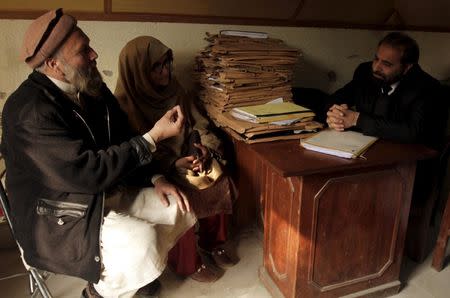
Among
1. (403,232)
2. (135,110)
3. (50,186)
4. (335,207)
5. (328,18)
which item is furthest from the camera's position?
(328,18)

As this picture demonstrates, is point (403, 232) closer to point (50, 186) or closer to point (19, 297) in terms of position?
point (50, 186)

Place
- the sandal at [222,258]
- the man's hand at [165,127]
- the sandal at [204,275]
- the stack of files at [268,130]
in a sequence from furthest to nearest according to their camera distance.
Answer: the sandal at [222,258]
the sandal at [204,275]
the stack of files at [268,130]
the man's hand at [165,127]

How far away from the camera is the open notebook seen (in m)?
1.48

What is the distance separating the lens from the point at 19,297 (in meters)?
1.83

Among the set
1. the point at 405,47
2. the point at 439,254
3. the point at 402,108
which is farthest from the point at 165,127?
the point at 439,254

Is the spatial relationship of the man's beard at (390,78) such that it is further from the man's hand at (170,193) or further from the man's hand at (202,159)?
the man's hand at (170,193)

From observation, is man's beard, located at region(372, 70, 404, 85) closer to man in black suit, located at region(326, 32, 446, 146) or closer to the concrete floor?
man in black suit, located at region(326, 32, 446, 146)

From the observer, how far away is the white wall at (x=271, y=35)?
205 centimetres

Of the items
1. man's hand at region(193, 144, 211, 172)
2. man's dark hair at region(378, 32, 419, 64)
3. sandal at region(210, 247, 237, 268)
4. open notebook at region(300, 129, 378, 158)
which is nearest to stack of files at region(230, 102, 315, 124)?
open notebook at region(300, 129, 378, 158)

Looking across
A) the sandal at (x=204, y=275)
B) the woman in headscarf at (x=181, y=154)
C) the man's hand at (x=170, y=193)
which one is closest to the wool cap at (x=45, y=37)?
the woman in headscarf at (x=181, y=154)

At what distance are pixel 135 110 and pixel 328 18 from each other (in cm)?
153

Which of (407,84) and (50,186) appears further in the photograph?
(407,84)

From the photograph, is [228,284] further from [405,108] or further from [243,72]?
[405,108]

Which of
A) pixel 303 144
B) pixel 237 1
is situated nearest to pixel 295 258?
pixel 303 144
